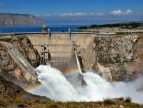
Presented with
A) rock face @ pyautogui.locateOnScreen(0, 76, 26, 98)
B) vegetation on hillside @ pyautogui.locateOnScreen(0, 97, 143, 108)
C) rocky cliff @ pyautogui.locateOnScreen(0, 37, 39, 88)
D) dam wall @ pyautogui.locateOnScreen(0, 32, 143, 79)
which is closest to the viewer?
vegetation on hillside @ pyautogui.locateOnScreen(0, 97, 143, 108)

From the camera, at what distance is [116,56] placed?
244 feet

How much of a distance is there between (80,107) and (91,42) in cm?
5209

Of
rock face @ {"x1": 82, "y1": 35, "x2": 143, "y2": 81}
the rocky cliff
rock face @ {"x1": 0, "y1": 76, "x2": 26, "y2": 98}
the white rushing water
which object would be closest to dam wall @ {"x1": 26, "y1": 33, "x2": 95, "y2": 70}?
rock face @ {"x1": 82, "y1": 35, "x2": 143, "y2": 81}

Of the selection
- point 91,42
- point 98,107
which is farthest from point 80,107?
point 91,42

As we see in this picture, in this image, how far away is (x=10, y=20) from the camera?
7180 inches

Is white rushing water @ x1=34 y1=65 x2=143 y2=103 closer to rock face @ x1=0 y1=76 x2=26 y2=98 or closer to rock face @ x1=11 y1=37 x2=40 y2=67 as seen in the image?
rock face @ x1=11 y1=37 x2=40 y2=67

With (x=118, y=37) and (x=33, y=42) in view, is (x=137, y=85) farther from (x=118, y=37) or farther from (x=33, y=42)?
(x=33, y=42)

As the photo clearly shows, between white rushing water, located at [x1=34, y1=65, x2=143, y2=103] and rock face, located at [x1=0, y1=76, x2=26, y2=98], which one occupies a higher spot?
rock face, located at [x1=0, y1=76, x2=26, y2=98]

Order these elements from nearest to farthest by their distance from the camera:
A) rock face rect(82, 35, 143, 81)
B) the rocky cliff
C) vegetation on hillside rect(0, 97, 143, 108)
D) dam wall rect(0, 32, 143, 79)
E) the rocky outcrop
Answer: vegetation on hillside rect(0, 97, 143, 108) < the rocky outcrop < the rocky cliff < dam wall rect(0, 32, 143, 79) < rock face rect(82, 35, 143, 81)

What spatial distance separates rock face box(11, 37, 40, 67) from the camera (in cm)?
6675

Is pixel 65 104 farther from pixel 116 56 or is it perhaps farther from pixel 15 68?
pixel 116 56

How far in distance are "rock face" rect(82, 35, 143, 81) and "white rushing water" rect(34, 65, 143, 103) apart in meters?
1.89

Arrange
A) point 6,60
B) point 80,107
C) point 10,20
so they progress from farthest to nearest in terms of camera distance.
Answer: point 10,20
point 6,60
point 80,107

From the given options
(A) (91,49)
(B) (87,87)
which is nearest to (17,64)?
(B) (87,87)
